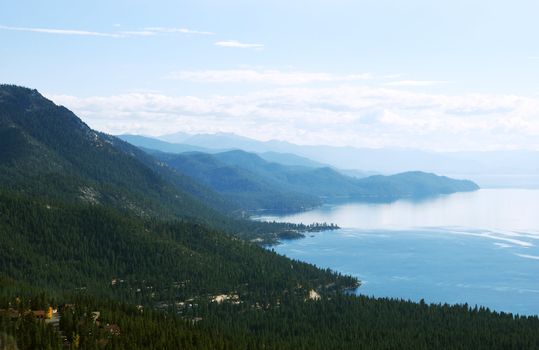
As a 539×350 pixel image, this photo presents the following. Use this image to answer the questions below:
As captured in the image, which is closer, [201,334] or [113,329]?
[113,329]

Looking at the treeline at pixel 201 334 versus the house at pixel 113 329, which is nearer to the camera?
the treeline at pixel 201 334

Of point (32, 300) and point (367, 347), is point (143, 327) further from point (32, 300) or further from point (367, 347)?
point (367, 347)

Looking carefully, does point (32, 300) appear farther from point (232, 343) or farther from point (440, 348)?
point (440, 348)

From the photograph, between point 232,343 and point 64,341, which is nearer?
point 64,341

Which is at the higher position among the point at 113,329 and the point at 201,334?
the point at 113,329

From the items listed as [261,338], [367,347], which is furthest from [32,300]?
[367,347]

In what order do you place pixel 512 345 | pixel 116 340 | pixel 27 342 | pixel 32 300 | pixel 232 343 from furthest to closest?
pixel 512 345 < pixel 232 343 < pixel 32 300 < pixel 116 340 < pixel 27 342

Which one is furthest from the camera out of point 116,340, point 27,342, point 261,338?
point 261,338

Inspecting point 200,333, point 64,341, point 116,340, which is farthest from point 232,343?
point 64,341

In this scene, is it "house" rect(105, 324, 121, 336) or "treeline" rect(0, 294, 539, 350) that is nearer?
"treeline" rect(0, 294, 539, 350)

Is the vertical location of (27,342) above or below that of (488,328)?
above
